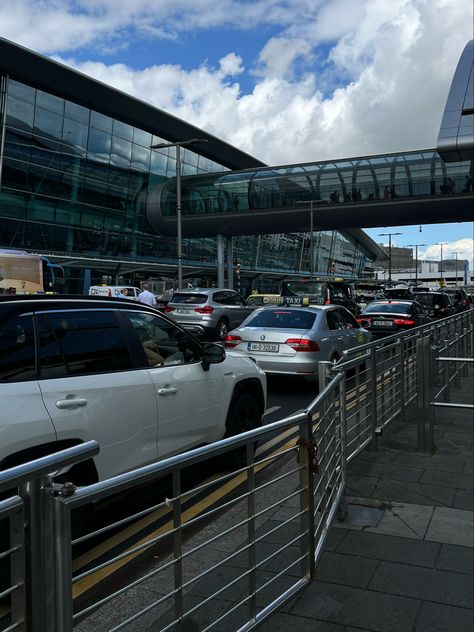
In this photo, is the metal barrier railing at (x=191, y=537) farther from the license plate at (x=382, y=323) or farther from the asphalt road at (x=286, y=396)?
the license plate at (x=382, y=323)

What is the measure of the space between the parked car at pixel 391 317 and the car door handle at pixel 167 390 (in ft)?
43.2

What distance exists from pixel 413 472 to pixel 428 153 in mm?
→ 36807

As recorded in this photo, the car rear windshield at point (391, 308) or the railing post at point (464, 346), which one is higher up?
the car rear windshield at point (391, 308)

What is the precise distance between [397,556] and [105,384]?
7.57 ft

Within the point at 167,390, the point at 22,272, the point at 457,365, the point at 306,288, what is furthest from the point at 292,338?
the point at 306,288

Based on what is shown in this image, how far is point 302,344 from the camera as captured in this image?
10.2 meters

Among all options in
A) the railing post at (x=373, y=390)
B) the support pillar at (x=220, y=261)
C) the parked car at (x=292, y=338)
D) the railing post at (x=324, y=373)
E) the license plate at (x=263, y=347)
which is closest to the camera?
the railing post at (x=324, y=373)

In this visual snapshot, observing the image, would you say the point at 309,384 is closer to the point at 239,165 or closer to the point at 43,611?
the point at 43,611

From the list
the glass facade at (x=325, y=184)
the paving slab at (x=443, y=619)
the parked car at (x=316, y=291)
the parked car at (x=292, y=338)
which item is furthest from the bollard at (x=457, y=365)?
the glass facade at (x=325, y=184)

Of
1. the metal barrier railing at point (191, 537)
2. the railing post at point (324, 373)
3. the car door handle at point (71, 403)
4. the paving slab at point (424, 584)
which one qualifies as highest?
the railing post at point (324, 373)

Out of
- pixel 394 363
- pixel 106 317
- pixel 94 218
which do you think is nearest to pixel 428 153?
pixel 94 218

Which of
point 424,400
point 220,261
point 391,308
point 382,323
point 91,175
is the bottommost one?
point 424,400

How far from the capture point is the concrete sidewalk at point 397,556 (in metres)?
3.15

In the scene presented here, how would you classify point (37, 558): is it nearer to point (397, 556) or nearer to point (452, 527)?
point (397, 556)
